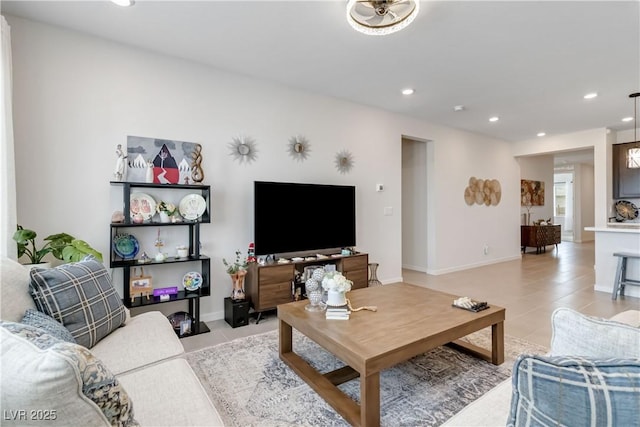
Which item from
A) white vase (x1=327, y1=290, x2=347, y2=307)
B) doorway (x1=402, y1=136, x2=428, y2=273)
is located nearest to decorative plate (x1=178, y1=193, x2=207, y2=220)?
white vase (x1=327, y1=290, x2=347, y2=307)

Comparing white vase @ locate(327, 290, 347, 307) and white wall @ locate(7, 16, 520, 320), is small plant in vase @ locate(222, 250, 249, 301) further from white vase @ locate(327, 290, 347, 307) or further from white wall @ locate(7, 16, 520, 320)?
white vase @ locate(327, 290, 347, 307)

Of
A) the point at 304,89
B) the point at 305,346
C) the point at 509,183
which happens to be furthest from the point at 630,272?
the point at 304,89

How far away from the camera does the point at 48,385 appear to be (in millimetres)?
637

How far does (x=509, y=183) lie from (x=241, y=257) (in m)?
6.26

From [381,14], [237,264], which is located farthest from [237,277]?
[381,14]

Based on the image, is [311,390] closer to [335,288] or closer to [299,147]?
[335,288]

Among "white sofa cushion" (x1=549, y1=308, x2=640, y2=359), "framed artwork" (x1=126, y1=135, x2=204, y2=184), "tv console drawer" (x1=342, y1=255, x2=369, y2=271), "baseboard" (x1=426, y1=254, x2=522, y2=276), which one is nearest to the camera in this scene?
"white sofa cushion" (x1=549, y1=308, x2=640, y2=359)

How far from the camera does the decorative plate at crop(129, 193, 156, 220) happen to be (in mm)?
2822

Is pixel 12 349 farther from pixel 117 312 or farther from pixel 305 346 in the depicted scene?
pixel 305 346

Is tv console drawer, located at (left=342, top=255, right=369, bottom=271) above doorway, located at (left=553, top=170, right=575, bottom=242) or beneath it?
beneath

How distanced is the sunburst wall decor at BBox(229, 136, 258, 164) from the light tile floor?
177 centimetres

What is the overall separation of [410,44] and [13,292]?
3230mm

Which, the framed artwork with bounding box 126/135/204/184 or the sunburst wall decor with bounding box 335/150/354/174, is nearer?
the framed artwork with bounding box 126/135/204/184

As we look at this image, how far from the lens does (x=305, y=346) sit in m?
2.62
